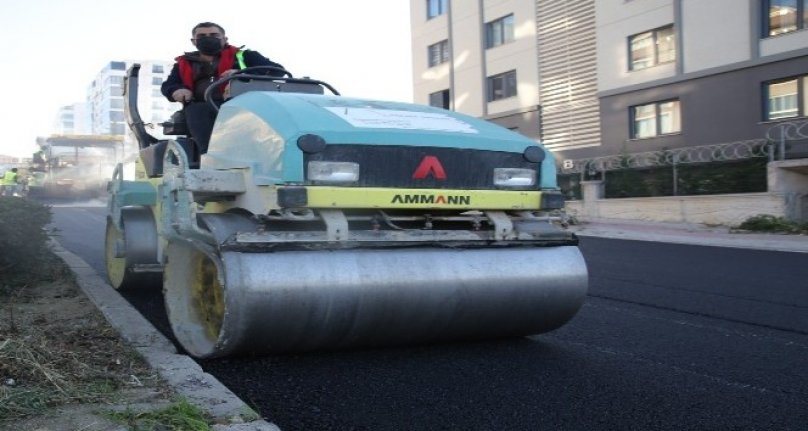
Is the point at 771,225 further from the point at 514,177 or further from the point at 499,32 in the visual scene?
the point at 499,32

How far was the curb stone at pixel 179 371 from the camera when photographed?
10.4ft

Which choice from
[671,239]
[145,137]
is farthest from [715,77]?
[145,137]

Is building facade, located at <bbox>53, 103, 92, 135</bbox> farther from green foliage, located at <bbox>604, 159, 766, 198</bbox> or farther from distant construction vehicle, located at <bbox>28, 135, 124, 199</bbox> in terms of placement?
green foliage, located at <bbox>604, 159, 766, 198</bbox>

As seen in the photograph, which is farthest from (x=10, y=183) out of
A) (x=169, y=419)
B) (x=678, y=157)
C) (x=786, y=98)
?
(x=169, y=419)

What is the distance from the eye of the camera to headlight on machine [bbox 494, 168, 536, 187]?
15.1 ft

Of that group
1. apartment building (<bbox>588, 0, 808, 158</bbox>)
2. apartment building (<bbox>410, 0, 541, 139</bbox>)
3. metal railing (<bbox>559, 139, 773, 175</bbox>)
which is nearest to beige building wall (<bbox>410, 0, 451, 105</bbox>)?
apartment building (<bbox>410, 0, 541, 139</bbox>)

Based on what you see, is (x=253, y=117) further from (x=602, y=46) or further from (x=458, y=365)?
(x=602, y=46)

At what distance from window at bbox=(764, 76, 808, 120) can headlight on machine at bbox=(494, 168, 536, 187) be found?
16.7m

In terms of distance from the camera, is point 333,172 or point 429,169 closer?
point 333,172

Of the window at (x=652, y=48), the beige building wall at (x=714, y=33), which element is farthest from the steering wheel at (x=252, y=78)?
the window at (x=652, y=48)

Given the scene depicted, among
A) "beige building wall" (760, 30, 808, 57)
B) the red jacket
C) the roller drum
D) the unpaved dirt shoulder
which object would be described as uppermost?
"beige building wall" (760, 30, 808, 57)

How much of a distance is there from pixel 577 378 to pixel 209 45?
3884 millimetres

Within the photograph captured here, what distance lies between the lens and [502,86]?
29156mm

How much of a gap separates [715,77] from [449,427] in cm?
1995
